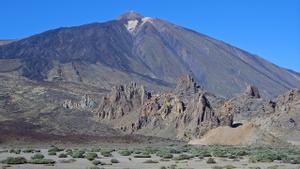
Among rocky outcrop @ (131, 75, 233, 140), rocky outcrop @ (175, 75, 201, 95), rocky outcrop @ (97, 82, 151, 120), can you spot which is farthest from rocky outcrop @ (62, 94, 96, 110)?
rocky outcrop @ (131, 75, 233, 140)

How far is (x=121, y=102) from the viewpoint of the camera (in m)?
143

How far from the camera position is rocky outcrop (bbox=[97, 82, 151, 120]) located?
5561 inches

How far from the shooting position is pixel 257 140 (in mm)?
86625

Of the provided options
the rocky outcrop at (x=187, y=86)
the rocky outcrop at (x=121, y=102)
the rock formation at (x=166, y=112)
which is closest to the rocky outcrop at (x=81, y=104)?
the rocky outcrop at (x=121, y=102)

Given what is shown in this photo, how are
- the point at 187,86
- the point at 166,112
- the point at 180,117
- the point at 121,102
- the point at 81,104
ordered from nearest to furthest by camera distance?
1. the point at 180,117
2. the point at 166,112
3. the point at 121,102
4. the point at 187,86
5. the point at 81,104

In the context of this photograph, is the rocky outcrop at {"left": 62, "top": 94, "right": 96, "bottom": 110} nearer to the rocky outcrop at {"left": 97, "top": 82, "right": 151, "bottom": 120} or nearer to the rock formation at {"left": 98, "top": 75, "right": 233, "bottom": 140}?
the rocky outcrop at {"left": 97, "top": 82, "right": 151, "bottom": 120}

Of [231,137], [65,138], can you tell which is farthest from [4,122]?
[231,137]

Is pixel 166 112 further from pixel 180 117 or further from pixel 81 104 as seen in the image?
pixel 81 104

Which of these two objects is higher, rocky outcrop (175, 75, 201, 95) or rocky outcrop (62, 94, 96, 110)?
rocky outcrop (175, 75, 201, 95)

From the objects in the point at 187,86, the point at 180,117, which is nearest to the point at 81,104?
the point at 187,86

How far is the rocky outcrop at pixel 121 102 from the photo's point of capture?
141250 mm

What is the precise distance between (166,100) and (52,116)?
27157mm

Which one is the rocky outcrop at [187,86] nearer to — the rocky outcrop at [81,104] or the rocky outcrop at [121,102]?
the rocky outcrop at [121,102]

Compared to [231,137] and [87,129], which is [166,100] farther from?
[231,137]
